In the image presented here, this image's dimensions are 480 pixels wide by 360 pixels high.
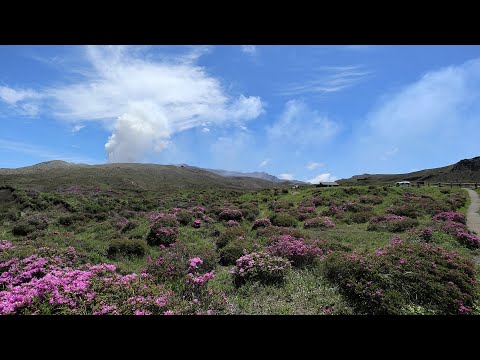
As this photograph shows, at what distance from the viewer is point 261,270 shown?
8.87 m

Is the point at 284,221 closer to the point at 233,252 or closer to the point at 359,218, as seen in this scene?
the point at 359,218

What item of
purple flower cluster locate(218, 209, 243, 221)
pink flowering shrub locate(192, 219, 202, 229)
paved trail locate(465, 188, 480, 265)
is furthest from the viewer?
purple flower cluster locate(218, 209, 243, 221)

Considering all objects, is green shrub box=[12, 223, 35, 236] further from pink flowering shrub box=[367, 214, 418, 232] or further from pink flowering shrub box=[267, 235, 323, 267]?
pink flowering shrub box=[367, 214, 418, 232]

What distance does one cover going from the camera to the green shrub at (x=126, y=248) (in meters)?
12.1

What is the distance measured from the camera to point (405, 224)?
685 inches

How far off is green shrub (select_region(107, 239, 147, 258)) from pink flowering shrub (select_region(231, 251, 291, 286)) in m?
5.17

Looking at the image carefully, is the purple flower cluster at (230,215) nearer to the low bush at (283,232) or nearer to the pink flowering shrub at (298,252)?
the low bush at (283,232)

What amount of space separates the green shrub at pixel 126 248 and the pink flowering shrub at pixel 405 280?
8.06 m

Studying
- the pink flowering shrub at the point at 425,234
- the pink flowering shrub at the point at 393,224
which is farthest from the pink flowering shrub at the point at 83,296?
the pink flowering shrub at the point at 393,224

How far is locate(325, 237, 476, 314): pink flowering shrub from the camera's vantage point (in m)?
6.58

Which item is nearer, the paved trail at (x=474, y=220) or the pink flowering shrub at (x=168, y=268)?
the pink flowering shrub at (x=168, y=268)

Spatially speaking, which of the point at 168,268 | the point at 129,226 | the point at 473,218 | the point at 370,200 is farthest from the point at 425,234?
the point at 129,226

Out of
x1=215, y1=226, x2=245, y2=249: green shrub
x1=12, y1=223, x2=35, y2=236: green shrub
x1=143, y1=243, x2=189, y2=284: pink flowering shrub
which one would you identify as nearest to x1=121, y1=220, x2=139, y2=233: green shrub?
x1=12, y1=223, x2=35, y2=236: green shrub
